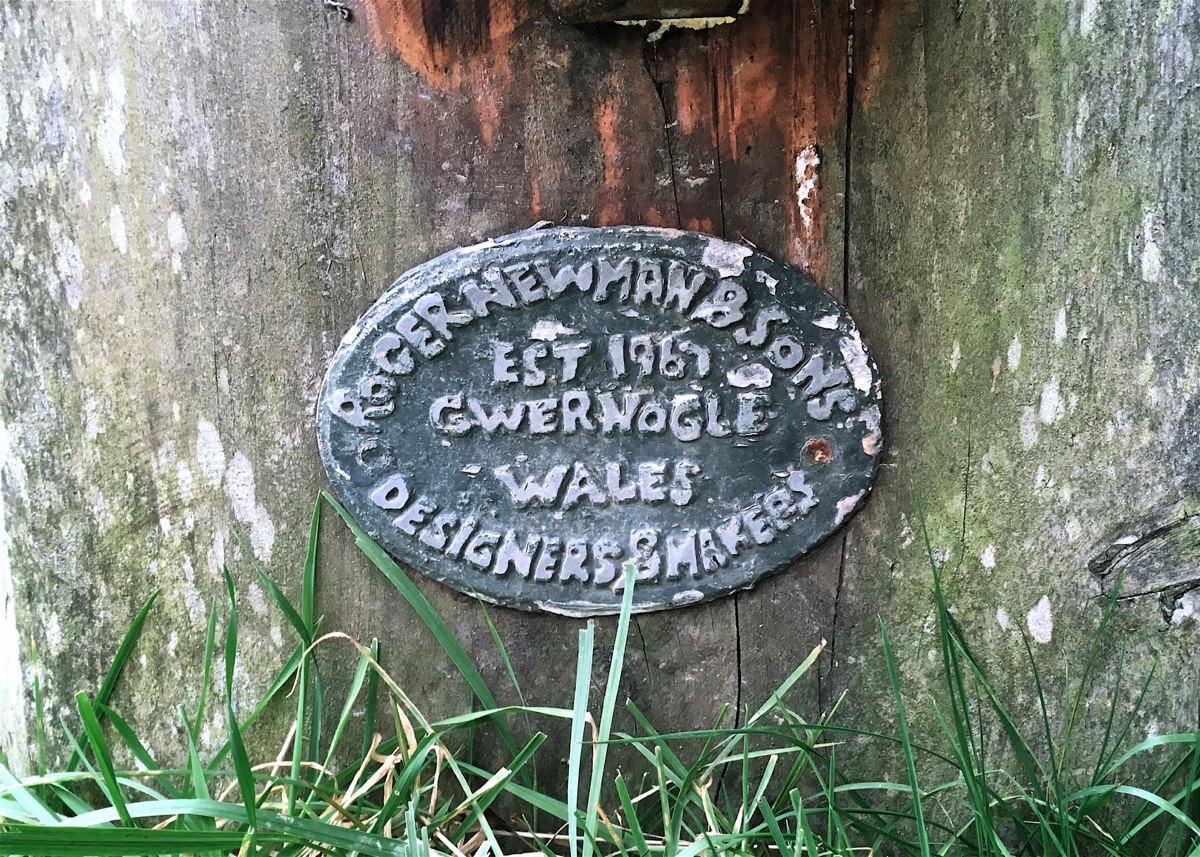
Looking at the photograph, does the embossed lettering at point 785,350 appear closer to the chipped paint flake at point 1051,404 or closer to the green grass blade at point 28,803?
the chipped paint flake at point 1051,404

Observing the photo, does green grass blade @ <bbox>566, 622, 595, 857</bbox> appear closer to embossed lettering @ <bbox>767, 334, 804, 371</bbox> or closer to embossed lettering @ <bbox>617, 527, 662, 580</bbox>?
embossed lettering @ <bbox>617, 527, 662, 580</bbox>

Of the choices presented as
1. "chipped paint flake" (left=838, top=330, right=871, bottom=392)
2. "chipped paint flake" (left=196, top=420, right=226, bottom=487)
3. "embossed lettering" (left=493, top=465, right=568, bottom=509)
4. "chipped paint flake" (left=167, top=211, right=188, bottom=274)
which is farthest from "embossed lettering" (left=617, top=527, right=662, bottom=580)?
"chipped paint flake" (left=167, top=211, right=188, bottom=274)

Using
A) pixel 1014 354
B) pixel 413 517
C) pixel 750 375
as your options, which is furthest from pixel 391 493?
pixel 1014 354

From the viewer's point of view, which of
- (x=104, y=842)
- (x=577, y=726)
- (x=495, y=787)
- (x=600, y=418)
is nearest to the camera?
(x=104, y=842)

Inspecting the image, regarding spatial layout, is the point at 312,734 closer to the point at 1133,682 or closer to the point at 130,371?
the point at 130,371

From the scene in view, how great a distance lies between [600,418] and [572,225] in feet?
0.83

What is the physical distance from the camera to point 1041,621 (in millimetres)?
1216

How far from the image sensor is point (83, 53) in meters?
1.09

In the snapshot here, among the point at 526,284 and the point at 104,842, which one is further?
the point at 526,284

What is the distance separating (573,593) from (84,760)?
64 cm

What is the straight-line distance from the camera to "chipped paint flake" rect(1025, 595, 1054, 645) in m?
1.21

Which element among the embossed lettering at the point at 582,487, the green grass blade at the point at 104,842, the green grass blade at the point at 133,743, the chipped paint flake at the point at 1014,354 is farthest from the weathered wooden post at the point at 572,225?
the green grass blade at the point at 104,842

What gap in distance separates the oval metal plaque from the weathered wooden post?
1.9 inches

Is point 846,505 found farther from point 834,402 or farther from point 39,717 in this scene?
point 39,717
